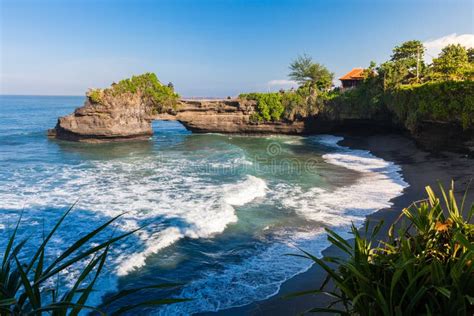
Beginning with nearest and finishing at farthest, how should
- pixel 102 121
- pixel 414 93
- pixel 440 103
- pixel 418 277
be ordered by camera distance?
pixel 418 277
pixel 440 103
pixel 414 93
pixel 102 121

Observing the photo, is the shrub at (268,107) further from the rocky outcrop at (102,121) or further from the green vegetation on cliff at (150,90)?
the rocky outcrop at (102,121)

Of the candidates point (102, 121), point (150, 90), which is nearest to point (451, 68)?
point (150, 90)

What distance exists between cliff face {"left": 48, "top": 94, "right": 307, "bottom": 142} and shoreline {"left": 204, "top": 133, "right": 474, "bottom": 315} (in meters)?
9.85

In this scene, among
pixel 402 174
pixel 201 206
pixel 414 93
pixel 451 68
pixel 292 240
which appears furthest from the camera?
pixel 451 68

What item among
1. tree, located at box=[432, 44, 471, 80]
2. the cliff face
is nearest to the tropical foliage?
tree, located at box=[432, 44, 471, 80]

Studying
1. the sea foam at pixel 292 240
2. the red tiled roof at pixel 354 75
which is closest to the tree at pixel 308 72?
the red tiled roof at pixel 354 75

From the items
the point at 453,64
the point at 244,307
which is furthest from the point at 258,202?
the point at 453,64

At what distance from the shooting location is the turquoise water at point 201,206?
8.16 m

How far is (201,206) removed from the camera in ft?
43.4

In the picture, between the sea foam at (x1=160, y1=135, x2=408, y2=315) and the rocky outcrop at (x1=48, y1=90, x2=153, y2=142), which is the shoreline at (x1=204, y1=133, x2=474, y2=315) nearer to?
the sea foam at (x1=160, y1=135, x2=408, y2=315)

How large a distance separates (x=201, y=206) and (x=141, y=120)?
80.5 feet

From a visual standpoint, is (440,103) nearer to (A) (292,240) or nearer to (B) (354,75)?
(A) (292,240)

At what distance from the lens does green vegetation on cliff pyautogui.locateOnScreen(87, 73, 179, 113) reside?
34.4 meters

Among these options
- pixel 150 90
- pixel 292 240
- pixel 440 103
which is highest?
pixel 150 90
